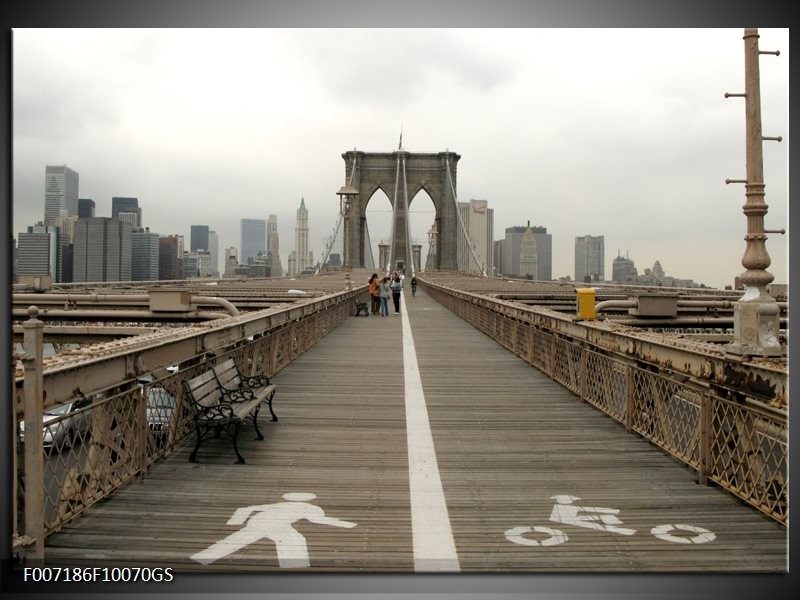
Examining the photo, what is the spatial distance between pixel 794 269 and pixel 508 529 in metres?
2.50

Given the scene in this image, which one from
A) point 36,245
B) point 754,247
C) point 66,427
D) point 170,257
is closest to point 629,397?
point 754,247

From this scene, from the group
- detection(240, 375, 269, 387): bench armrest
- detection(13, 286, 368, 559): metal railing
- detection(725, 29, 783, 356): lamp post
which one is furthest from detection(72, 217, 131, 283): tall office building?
detection(725, 29, 783, 356): lamp post

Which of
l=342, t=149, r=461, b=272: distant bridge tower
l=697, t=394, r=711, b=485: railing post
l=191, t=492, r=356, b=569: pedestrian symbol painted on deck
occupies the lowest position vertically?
l=191, t=492, r=356, b=569: pedestrian symbol painted on deck

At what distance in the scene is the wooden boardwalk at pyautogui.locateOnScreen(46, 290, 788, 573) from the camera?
13.5ft

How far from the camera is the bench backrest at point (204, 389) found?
5.87m

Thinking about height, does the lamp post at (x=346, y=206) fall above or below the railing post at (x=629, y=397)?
above

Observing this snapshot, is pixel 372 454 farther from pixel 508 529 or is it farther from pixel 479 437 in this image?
pixel 508 529

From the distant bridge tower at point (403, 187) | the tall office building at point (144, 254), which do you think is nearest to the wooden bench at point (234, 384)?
the tall office building at point (144, 254)

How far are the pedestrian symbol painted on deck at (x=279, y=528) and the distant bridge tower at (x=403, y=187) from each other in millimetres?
104428

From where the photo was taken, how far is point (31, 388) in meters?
3.84

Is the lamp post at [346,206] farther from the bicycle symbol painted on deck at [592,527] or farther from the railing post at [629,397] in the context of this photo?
the bicycle symbol painted on deck at [592,527]

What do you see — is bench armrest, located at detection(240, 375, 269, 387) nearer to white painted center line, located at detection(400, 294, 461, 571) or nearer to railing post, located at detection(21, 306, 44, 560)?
white painted center line, located at detection(400, 294, 461, 571)

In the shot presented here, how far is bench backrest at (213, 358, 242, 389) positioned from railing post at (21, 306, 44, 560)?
2878mm

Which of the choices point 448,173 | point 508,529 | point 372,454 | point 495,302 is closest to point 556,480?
point 508,529
